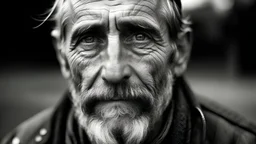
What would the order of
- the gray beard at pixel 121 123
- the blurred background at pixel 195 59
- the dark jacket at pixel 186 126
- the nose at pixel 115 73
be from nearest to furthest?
1. the nose at pixel 115 73
2. the gray beard at pixel 121 123
3. the dark jacket at pixel 186 126
4. the blurred background at pixel 195 59

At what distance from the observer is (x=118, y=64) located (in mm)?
2346

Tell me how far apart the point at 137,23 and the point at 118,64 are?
29 centimetres

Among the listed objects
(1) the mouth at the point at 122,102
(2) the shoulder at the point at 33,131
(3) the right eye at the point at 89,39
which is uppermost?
(3) the right eye at the point at 89,39

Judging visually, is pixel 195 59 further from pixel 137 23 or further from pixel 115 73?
pixel 115 73

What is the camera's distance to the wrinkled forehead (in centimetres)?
244

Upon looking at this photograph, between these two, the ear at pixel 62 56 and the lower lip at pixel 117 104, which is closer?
the lower lip at pixel 117 104

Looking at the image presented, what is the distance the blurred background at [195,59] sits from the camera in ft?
26.9

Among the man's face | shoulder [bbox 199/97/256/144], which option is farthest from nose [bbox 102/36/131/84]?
shoulder [bbox 199/97/256/144]

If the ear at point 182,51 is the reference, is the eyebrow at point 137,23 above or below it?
above

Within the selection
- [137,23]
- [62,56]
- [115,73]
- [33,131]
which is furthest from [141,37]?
[33,131]

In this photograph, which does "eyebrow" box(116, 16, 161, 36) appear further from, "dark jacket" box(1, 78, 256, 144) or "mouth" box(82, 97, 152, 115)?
"dark jacket" box(1, 78, 256, 144)

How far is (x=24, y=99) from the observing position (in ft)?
27.7

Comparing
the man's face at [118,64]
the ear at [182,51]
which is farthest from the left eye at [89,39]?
the ear at [182,51]

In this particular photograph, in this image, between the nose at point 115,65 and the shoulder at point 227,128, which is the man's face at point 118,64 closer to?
the nose at point 115,65
